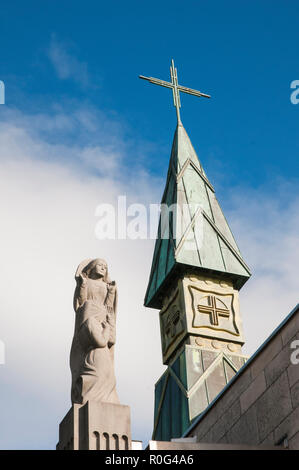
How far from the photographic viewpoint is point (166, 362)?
109ft

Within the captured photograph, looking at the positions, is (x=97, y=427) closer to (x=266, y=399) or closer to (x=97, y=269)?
(x=97, y=269)

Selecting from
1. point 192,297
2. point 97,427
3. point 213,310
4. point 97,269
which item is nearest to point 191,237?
point 192,297

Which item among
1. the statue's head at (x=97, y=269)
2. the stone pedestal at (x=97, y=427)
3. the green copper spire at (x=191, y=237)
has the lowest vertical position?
the stone pedestal at (x=97, y=427)

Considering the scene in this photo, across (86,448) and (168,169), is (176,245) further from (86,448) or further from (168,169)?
(86,448)

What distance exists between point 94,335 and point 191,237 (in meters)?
20.5

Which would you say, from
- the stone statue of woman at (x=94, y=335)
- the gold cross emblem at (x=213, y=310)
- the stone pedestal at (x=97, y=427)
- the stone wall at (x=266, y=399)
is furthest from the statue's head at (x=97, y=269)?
the gold cross emblem at (x=213, y=310)

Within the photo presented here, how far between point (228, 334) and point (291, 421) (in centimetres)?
1795

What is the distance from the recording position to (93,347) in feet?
46.2

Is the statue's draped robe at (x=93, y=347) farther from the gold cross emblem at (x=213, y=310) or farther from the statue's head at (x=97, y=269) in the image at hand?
the gold cross emblem at (x=213, y=310)

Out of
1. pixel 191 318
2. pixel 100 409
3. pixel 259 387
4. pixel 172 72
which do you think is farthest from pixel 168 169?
pixel 100 409

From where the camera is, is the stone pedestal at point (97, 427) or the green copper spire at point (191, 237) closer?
the stone pedestal at point (97, 427)

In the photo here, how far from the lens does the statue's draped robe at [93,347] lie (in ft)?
44.5

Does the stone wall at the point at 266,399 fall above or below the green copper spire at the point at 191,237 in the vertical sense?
below

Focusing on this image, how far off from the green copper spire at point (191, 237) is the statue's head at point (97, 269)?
687 inches
